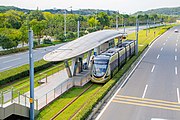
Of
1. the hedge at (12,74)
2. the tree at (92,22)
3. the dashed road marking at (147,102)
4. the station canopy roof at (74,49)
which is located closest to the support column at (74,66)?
the station canopy roof at (74,49)

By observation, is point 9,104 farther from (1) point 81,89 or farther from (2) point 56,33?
(2) point 56,33

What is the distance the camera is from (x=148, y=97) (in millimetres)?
20547

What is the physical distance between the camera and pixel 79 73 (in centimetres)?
2717

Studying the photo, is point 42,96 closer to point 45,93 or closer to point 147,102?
point 45,93

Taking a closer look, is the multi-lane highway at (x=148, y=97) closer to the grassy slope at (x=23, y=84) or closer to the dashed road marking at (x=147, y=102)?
the dashed road marking at (x=147, y=102)

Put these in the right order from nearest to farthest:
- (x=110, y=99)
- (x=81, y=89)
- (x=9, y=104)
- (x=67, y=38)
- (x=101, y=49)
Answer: (x=9, y=104), (x=110, y=99), (x=81, y=89), (x=101, y=49), (x=67, y=38)

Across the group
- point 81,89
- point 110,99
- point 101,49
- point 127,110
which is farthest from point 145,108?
point 101,49

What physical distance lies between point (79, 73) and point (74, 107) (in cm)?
937

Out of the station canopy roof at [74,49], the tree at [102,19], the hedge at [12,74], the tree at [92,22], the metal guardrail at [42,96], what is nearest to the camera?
the metal guardrail at [42,96]

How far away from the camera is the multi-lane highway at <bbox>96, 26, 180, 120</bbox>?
16906 millimetres

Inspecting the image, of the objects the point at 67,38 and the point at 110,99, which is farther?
the point at 67,38

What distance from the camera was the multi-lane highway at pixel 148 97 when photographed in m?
16.9

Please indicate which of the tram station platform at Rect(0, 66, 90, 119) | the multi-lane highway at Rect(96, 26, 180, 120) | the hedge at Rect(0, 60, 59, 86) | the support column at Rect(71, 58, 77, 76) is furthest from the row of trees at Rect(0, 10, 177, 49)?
the multi-lane highway at Rect(96, 26, 180, 120)

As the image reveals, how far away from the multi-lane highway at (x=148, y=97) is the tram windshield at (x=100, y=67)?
2321 mm
